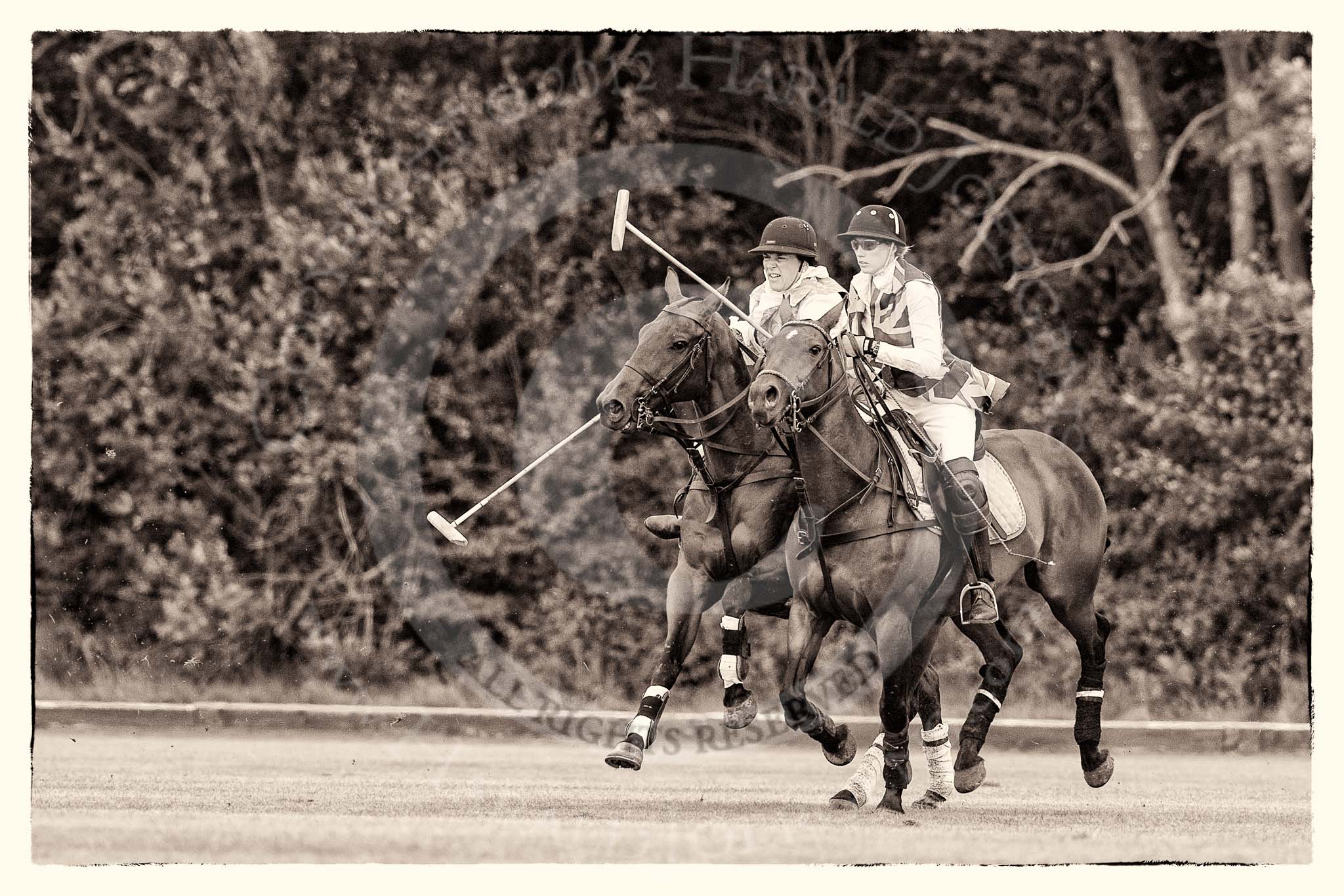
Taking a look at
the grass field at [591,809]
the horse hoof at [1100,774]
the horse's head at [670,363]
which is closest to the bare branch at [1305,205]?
the grass field at [591,809]

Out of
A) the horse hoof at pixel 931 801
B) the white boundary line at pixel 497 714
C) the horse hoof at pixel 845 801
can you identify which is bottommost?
the white boundary line at pixel 497 714

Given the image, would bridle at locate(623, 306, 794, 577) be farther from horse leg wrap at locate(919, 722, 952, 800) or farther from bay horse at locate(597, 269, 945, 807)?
horse leg wrap at locate(919, 722, 952, 800)

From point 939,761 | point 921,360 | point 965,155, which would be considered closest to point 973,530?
point 921,360

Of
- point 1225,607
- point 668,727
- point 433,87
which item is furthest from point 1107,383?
point 433,87

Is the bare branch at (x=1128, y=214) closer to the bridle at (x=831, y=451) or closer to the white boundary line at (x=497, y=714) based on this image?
the white boundary line at (x=497, y=714)

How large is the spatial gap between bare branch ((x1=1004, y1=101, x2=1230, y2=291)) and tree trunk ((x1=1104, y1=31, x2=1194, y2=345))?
5 centimetres

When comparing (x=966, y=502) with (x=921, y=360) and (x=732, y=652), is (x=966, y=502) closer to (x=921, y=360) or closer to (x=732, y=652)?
(x=921, y=360)

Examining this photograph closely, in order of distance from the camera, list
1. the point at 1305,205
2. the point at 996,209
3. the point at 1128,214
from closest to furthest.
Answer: the point at 1305,205
the point at 1128,214
the point at 996,209

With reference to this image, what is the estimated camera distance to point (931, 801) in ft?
34.9

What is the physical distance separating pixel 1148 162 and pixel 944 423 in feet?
21.8

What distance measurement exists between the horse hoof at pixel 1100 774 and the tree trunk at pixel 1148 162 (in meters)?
5.59

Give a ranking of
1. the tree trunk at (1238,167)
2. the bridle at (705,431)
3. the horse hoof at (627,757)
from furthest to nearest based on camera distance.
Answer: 1. the tree trunk at (1238,167)
2. the bridle at (705,431)
3. the horse hoof at (627,757)

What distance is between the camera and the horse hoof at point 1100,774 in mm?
11461

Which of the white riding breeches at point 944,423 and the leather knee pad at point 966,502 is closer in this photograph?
the leather knee pad at point 966,502
